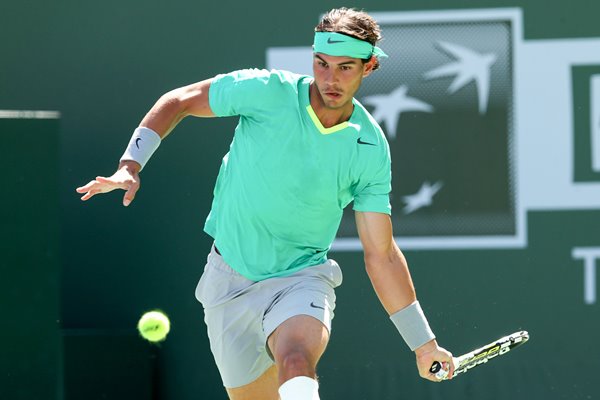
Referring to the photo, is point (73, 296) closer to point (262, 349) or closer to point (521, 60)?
point (262, 349)

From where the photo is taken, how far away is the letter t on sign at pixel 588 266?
5.00 meters

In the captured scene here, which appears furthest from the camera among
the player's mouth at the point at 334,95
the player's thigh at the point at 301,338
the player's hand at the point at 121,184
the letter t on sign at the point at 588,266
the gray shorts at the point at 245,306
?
the letter t on sign at the point at 588,266

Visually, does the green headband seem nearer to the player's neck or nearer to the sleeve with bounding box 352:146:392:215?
the player's neck

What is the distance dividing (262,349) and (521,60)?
202cm

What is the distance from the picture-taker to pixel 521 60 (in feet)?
16.5

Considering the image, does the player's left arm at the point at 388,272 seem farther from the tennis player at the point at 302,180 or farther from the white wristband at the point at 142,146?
the white wristband at the point at 142,146

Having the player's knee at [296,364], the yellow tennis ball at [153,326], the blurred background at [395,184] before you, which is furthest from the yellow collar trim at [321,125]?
the yellow tennis ball at [153,326]

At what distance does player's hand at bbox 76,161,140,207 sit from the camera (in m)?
3.11

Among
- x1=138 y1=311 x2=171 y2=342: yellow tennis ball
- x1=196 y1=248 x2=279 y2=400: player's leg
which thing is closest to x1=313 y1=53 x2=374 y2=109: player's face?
x1=196 y1=248 x2=279 y2=400: player's leg

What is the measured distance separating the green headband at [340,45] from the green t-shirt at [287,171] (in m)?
0.18

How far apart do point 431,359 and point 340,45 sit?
101 cm

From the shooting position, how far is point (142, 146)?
11.1ft

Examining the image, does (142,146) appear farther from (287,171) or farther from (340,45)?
(340,45)

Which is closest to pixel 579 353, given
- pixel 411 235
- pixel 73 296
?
pixel 411 235
